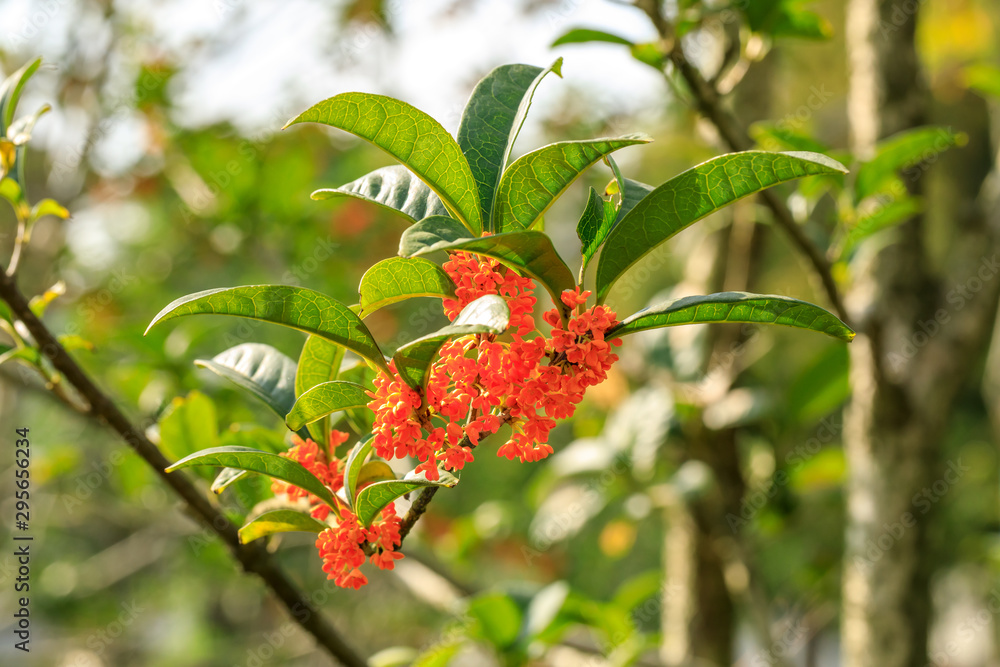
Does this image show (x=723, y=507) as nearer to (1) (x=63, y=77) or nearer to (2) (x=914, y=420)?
(2) (x=914, y=420)

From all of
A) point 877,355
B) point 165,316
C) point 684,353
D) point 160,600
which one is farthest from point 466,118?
point 160,600

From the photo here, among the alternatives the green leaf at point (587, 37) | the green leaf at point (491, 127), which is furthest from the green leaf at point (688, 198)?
the green leaf at point (587, 37)

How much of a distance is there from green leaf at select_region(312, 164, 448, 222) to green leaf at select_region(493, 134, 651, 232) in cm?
6

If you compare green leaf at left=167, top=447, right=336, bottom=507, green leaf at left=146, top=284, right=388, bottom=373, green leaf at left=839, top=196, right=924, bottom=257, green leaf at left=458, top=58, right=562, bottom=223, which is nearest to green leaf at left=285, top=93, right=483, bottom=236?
green leaf at left=458, top=58, right=562, bottom=223

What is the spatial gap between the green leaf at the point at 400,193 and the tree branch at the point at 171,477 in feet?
1.36

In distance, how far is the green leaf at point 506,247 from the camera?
474mm

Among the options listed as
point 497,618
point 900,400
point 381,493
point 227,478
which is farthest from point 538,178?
point 900,400

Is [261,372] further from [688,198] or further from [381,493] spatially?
[688,198]

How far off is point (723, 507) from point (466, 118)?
1.51 metres

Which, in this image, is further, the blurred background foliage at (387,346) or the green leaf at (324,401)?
the blurred background foliage at (387,346)

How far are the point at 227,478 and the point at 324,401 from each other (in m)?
0.16

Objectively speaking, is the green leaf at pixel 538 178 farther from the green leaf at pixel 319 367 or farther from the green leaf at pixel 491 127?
the green leaf at pixel 319 367

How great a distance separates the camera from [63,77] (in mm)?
2873

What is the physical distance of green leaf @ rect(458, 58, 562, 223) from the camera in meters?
0.63
